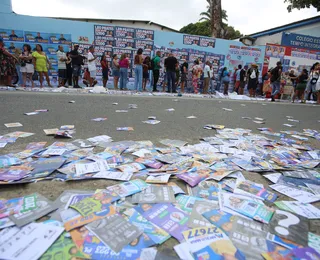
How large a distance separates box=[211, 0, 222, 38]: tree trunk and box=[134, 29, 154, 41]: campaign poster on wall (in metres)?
4.59

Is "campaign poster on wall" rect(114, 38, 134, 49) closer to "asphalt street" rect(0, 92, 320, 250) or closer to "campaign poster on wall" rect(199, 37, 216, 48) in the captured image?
"campaign poster on wall" rect(199, 37, 216, 48)

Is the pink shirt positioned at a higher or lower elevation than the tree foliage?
lower

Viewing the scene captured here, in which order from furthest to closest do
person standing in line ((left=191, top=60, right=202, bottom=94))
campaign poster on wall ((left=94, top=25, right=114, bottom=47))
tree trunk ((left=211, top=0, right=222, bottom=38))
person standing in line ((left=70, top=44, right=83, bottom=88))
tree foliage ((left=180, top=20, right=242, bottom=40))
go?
tree foliage ((left=180, top=20, right=242, bottom=40)) → tree trunk ((left=211, top=0, right=222, bottom=38)) → person standing in line ((left=191, top=60, right=202, bottom=94)) → campaign poster on wall ((left=94, top=25, right=114, bottom=47)) → person standing in line ((left=70, top=44, right=83, bottom=88))

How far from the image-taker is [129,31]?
10195 mm

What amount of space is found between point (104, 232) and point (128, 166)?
889 mm

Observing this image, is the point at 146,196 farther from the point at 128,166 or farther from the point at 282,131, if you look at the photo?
the point at 282,131

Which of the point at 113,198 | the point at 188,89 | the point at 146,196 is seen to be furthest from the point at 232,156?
the point at 188,89

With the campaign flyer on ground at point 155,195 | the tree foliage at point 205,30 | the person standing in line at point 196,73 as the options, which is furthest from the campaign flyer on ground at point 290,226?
the tree foliage at point 205,30

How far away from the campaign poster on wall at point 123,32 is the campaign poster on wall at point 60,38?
191 centimetres

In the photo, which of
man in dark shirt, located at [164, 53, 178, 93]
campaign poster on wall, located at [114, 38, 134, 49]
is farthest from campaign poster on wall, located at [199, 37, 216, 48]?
campaign poster on wall, located at [114, 38, 134, 49]

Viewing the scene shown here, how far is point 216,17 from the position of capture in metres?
13.1

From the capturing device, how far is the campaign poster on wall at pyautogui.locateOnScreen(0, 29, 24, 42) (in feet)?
29.0

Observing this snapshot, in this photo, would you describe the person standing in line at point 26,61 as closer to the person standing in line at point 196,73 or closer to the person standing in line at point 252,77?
the person standing in line at point 196,73

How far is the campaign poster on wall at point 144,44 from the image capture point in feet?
33.9
